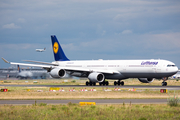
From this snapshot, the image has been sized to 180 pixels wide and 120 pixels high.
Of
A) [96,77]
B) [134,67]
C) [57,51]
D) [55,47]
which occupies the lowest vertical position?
[96,77]

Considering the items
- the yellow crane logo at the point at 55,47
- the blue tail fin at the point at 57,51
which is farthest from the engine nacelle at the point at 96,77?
the yellow crane logo at the point at 55,47

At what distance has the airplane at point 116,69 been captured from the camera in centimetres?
5234

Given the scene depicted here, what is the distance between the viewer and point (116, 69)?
192ft

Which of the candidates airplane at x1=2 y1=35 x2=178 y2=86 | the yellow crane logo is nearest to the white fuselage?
airplane at x1=2 y1=35 x2=178 y2=86

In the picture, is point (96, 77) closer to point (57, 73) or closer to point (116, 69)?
point (116, 69)

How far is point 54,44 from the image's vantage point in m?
69.8

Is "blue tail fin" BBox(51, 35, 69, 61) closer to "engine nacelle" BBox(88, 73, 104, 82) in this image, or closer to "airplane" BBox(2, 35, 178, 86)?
"airplane" BBox(2, 35, 178, 86)

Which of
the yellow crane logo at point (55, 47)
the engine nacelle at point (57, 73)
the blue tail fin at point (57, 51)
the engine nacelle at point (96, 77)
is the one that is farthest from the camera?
the yellow crane logo at point (55, 47)

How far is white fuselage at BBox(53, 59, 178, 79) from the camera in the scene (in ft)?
170

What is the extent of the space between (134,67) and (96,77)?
7.16 meters

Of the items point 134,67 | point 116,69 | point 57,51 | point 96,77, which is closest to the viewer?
point 134,67

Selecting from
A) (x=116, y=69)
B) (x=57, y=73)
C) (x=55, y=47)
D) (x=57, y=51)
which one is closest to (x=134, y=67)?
(x=116, y=69)

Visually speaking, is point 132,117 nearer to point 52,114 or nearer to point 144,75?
point 52,114

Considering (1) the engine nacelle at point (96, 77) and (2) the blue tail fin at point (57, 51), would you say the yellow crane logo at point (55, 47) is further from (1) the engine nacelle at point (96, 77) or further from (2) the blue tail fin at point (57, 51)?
(1) the engine nacelle at point (96, 77)
